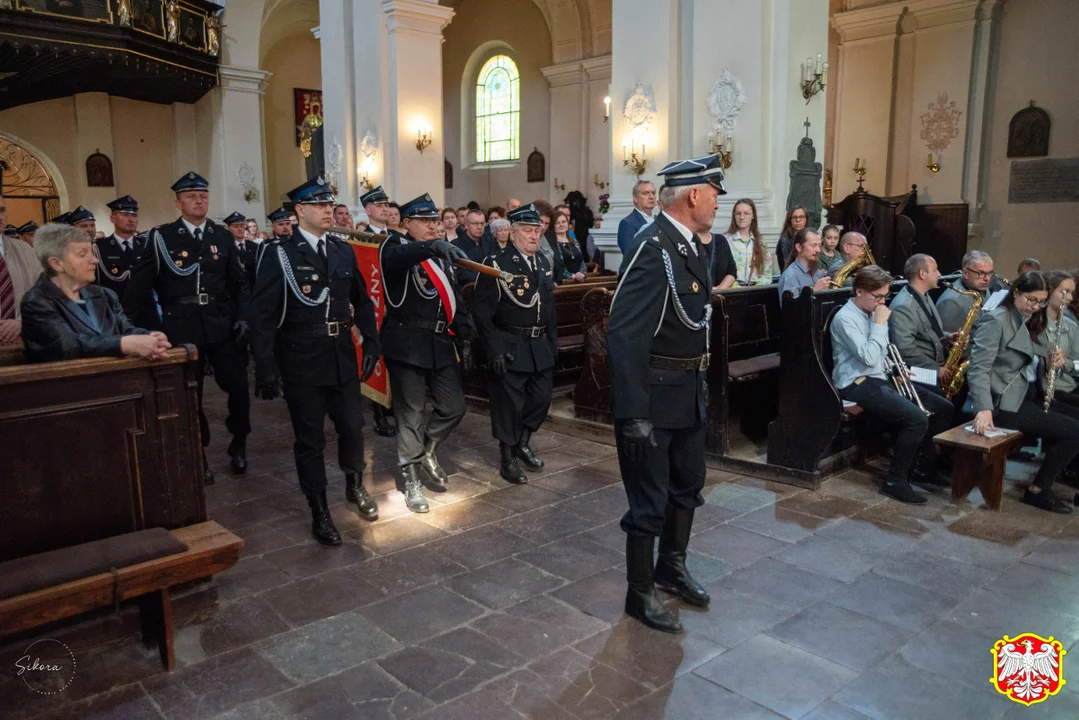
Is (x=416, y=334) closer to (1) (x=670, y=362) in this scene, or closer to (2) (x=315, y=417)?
(2) (x=315, y=417)

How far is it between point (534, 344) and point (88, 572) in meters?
2.99

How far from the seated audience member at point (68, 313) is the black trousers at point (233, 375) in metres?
1.76

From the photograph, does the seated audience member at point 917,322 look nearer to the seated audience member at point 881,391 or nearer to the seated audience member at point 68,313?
the seated audience member at point 881,391

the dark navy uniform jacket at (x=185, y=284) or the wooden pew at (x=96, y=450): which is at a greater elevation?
the dark navy uniform jacket at (x=185, y=284)

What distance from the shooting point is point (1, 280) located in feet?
14.8

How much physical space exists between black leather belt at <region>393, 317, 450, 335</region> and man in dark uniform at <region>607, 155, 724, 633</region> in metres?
1.85

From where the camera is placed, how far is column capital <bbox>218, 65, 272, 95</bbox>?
56.9 feet

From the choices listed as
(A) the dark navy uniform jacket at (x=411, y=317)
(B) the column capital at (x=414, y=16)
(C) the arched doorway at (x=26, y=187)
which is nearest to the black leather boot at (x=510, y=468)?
(A) the dark navy uniform jacket at (x=411, y=317)

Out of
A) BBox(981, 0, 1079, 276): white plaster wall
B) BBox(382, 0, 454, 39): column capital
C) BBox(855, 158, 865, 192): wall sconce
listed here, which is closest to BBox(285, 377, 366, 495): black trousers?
BBox(382, 0, 454, 39): column capital

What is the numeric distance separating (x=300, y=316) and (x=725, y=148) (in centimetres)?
587

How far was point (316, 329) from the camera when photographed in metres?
4.20

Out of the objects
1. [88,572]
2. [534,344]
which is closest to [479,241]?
[534,344]

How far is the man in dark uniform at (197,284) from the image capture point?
17.1 ft

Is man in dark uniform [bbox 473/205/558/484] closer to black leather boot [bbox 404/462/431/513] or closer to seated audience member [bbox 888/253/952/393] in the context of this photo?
black leather boot [bbox 404/462/431/513]
